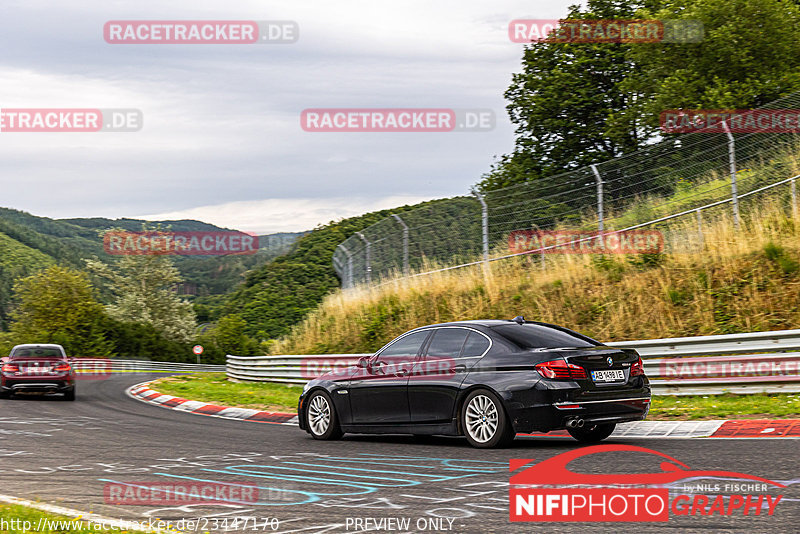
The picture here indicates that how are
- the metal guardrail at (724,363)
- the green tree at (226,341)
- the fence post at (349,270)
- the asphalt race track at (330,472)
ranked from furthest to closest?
the green tree at (226,341)
the fence post at (349,270)
the metal guardrail at (724,363)
the asphalt race track at (330,472)

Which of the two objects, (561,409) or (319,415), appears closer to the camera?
(561,409)

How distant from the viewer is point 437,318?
21422 millimetres

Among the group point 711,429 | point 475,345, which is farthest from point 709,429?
point 475,345

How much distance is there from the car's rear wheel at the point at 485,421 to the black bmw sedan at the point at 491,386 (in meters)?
0.01

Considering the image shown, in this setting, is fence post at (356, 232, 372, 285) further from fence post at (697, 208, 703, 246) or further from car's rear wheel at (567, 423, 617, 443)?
car's rear wheel at (567, 423, 617, 443)

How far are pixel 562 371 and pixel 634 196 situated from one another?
9.90 metres

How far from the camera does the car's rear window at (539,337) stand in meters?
9.66

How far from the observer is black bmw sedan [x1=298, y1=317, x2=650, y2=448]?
913cm

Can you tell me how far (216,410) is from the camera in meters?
17.7

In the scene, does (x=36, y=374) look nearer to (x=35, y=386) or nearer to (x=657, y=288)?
(x=35, y=386)

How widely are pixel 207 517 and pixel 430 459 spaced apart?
10.7 feet

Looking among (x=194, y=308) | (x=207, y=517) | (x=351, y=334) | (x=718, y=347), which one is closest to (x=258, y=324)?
(x=194, y=308)

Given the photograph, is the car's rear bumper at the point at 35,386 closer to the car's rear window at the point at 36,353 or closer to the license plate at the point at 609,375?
the car's rear window at the point at 36,353
